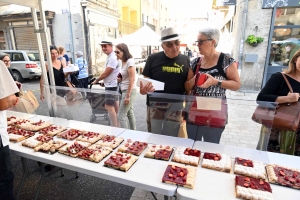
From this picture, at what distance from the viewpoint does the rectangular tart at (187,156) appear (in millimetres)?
1714

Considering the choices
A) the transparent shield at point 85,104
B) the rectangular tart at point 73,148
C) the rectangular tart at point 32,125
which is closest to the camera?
the rectangular tart at point 73,148

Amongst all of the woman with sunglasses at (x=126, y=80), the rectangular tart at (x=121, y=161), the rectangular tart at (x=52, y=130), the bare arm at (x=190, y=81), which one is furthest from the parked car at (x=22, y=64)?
the rectangular tart at (x=121, y=161)

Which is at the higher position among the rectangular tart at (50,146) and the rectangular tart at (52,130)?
the rectangular tart at (50,146)

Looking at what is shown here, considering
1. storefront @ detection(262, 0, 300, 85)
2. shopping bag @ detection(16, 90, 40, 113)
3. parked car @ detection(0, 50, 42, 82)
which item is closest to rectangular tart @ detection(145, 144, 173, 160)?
shopping bag @ detection(16, 90, 40, 113)

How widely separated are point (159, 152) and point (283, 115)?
1.33m

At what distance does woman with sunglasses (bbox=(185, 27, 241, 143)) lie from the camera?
77.5 inches

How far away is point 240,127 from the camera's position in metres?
2.41

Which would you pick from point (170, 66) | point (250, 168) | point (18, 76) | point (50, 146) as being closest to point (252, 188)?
point (250, 168)

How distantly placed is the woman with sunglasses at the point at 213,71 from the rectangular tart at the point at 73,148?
1279mm

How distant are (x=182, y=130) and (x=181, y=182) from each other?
1.05m

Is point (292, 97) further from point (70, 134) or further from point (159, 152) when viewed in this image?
point (70, 134)

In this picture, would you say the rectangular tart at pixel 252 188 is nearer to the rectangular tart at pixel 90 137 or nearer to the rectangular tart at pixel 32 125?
the rectangular tart at pixel 90 137

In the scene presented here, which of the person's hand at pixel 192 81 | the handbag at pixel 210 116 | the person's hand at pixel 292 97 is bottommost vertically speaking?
the handbag at pixel 210 116

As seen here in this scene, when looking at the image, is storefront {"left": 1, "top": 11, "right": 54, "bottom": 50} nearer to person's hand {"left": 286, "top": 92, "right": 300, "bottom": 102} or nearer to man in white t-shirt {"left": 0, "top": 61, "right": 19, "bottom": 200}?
man in white t-shirt {"left": 0, "top": 61, "right": 19, "bottom": 200}
